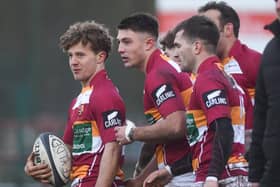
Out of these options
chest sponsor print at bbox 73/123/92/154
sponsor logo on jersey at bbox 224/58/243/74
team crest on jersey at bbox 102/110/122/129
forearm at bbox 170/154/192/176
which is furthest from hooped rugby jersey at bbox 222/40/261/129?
chest sponsor print at bbox 73/123/92/154

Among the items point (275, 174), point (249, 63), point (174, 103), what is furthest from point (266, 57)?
point (249, 63)

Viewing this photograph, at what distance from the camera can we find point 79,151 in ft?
29.3

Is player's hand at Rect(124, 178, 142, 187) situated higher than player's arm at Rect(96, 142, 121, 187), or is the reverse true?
player's arm at Rect(96, 142, 121, 187)

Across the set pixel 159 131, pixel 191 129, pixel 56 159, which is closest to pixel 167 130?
pixel 159 131

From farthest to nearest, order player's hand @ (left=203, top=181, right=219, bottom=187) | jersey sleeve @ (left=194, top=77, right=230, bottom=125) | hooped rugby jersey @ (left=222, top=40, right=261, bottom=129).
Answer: hooped rugby jersey @ (left=222, top=40, right=261, bottom=129) < jersey sleeve @ (left=194, top=77, right=230, bottom=125) < player's hand @ (left=203, top=181, right=219, bottom=187)

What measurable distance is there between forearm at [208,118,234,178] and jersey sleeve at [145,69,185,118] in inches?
30.5

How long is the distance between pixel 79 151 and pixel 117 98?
0.48 meters

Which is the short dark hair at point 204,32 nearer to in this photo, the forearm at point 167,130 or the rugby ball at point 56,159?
the forearm at point 167,130

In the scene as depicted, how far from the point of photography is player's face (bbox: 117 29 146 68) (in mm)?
8969

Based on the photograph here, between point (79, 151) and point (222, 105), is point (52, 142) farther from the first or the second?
point (222, 105)

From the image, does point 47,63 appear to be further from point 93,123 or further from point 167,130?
point 167,130

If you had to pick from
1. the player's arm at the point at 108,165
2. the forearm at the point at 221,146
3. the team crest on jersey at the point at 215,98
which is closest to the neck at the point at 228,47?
the player's arm at the point at 108,165

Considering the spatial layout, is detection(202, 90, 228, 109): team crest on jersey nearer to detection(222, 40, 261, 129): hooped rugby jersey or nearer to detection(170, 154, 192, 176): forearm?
detection(170, 154, 192, 176): forearm

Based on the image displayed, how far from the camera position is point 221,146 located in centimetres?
779
